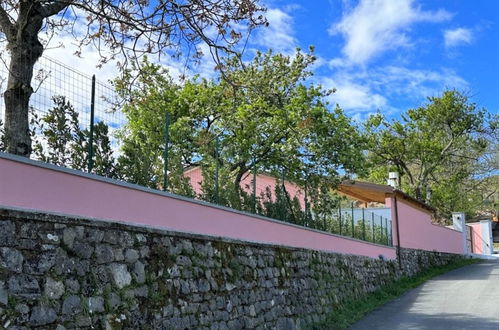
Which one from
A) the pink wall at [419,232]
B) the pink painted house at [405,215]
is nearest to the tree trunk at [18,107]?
the pink painted house at [405,215]

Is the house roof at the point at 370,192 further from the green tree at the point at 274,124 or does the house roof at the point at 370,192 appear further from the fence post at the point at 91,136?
the fence post at the point at 91,136

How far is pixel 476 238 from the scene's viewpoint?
115 ft

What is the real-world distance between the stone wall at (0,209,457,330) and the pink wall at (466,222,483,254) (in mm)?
27339

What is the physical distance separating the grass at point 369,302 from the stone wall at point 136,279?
86 centimetres

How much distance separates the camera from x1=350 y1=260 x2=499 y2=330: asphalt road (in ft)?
37.9

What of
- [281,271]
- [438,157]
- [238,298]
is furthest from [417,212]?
[238,298]

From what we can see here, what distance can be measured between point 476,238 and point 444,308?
2370 centimetres

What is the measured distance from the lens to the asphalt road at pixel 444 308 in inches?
455

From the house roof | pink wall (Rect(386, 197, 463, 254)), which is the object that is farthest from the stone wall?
pink wall (Rect(386, 197, 463, 254))

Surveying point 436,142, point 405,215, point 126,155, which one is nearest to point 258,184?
point 126,155

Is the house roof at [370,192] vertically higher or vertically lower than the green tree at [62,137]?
higher

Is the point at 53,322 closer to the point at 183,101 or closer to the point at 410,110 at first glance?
the point at 183,101

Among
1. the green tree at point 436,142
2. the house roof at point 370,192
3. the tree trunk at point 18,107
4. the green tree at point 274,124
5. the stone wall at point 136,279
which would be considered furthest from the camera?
the green tree at point 436,142

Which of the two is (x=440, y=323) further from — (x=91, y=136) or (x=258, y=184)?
(x=91, y=136)
